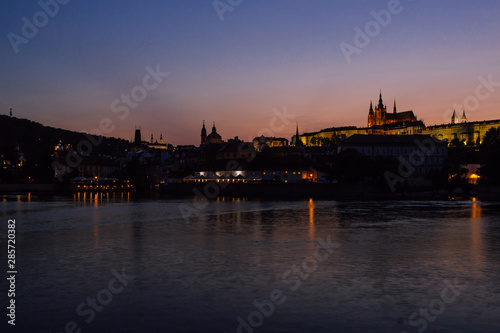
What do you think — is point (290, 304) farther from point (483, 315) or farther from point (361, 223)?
point (361, 223)

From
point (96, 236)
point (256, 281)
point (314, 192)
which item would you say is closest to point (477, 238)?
point (256, 281)

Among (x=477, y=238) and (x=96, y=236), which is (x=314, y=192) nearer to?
(x=477, y=238)

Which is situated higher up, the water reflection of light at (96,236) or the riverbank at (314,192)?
the riverbank at (314,192)

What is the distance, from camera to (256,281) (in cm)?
2027

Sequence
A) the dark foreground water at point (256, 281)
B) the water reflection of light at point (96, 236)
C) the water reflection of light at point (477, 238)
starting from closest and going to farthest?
the dark foreground water at point (256, 281), the water reflection of light at point (477, 238), the water reflection of light at point (96, 236)

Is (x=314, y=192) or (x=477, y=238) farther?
(x=314, y=192)

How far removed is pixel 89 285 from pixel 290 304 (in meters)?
7.50

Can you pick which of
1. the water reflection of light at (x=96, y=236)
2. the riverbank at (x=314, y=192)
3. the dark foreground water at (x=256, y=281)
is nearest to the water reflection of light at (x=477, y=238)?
the dark foreground water at (x=256, y=281)

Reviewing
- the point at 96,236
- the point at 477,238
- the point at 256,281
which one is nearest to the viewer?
the point at 256,281

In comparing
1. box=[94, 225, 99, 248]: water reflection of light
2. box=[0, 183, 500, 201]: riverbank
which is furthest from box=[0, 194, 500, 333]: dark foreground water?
box=[0, 183, 500, 201]: riverbank

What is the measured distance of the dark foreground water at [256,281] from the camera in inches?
591

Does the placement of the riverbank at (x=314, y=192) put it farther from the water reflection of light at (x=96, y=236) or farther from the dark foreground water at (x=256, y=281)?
the dark foreground water at (x=256, y=281)

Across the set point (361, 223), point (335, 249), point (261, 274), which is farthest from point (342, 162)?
point (261, 274)

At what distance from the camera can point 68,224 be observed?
146 ft
